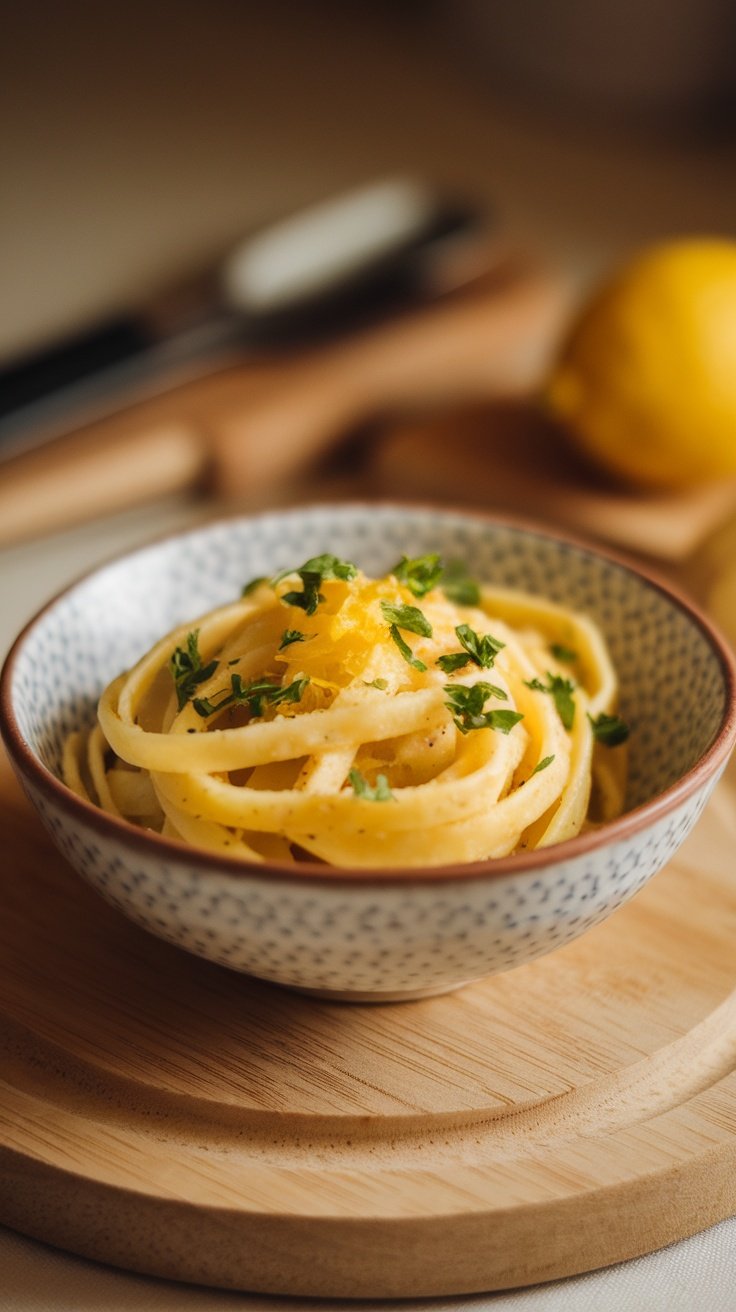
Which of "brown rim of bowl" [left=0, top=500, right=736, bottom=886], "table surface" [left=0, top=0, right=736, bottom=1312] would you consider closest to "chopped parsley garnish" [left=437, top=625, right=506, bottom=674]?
"brown rim of bowl" [left=0, top=500, right=736, bottom=886]

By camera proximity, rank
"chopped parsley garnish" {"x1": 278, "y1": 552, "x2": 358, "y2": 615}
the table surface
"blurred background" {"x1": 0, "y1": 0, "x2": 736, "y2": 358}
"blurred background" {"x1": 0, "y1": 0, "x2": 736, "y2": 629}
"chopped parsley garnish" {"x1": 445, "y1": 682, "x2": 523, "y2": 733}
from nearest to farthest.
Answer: "chopped parsley garnish" {"x1": 445, "y1": 682, "x2": 523, "y2": 733}
"chopped parsley garnish" {"x1": 278, "y1": 552, "x2": 358, "y2": 615}
"blurred background" {"x1": 0, "y1": 0, "x2": 736, "y2": 629}
the table surface
"blurred background" {"x1": 0, "y1": 0, "x2": 736, "y2": 358}

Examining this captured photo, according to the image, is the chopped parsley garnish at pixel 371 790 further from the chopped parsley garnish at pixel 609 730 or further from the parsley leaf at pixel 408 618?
the chopped parsley garnish at pixel 609 730

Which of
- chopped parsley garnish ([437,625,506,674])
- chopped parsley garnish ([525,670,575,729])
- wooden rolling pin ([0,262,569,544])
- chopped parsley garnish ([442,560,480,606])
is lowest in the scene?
chopped parsley garnish ([525,670,575,729])

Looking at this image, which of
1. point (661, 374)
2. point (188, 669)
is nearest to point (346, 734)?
point (188, 669)

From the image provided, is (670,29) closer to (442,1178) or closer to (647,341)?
(647,341)

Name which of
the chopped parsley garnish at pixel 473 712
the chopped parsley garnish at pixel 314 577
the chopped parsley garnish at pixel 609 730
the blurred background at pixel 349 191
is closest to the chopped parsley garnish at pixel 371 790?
the chopped parsley garnish at pixel 473 712

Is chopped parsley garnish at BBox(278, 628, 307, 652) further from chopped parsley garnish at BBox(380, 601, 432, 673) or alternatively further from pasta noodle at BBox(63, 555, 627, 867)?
chopped parsley garnish at BBox(380, 601, 432, 673)

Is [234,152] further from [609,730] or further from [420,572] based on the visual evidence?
[609,730]
